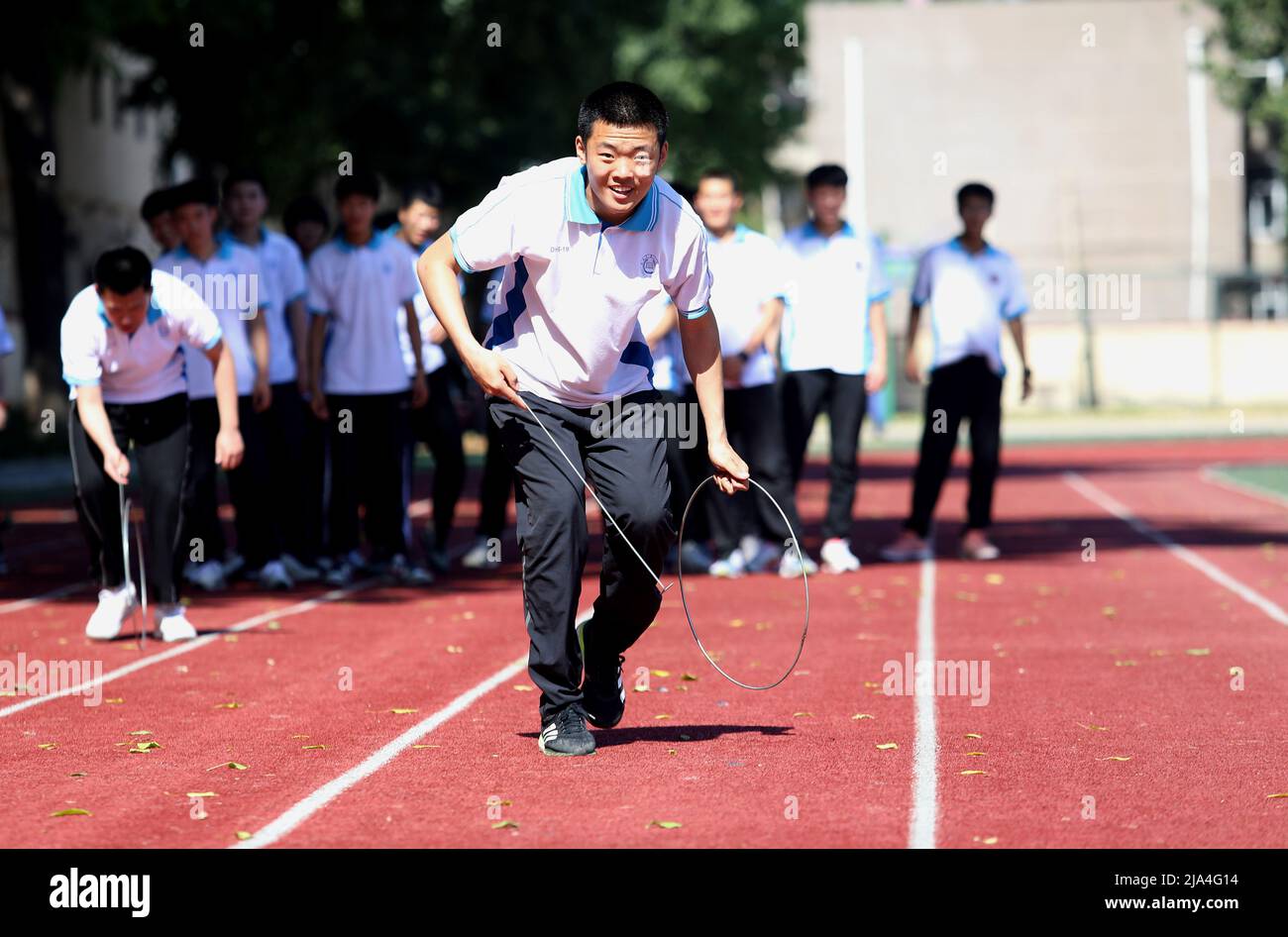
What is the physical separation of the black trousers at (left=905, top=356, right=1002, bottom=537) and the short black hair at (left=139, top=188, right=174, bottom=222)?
17.5ft

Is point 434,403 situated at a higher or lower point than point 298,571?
higher

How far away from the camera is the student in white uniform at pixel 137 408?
9734 mm

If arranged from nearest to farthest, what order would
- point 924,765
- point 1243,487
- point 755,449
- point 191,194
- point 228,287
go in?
point 924,765 → point 191,194 → point 228,287 → point 755,449 → point 1243,487

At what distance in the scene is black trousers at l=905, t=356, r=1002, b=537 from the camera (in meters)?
13.9

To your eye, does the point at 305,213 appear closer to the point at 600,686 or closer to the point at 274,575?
the point at 274,575

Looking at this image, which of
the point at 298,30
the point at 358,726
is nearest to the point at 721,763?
the point at 358,726

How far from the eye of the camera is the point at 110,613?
10383 millimetres

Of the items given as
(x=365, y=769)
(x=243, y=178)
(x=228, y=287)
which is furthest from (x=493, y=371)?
(x=243, y=178)

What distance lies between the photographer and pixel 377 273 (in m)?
12.5

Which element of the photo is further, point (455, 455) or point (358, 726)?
point (455, 455)

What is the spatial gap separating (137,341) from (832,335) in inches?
202
